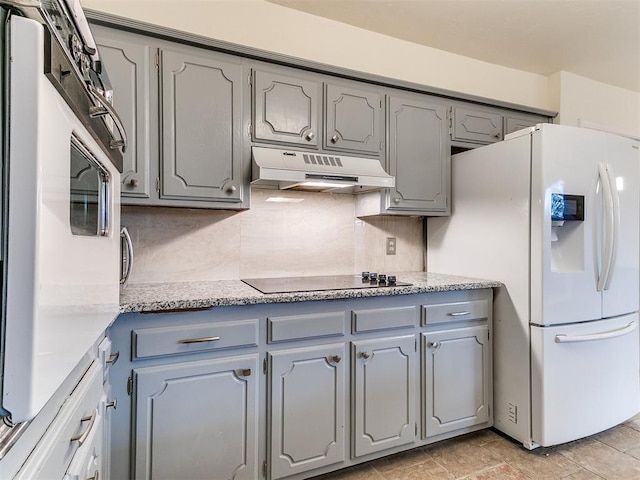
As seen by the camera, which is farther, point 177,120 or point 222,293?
point 177,120

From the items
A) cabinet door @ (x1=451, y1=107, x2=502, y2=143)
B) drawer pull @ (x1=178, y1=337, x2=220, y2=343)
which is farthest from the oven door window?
cabinet door @ (x1=451, y1=107, x2=502, y2=143)

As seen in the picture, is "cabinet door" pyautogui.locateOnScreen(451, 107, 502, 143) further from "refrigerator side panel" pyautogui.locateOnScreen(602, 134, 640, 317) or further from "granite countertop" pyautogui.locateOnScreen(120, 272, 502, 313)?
"granite countertop" pyautogui.locateOnScreen(120, 272, 502, 313)

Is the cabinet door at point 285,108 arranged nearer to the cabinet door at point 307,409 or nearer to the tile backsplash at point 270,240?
the tile backsplash at point 270,240

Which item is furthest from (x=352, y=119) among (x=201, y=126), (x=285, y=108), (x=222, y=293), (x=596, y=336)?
(x=596, y=336)

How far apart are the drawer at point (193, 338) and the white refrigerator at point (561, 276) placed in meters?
1.50

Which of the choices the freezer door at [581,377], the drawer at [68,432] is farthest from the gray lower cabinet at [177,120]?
the freezer door at [581,377]

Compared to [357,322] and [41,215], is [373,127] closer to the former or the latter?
[357,322]

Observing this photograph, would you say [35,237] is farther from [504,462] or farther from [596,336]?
[596,336]

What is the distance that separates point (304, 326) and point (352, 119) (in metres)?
1.23

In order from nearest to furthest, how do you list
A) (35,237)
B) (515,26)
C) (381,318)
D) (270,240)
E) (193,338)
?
1. (35,237)
2. (193,338)
3. (381,318)
4. (270,240)
5. (515,26)

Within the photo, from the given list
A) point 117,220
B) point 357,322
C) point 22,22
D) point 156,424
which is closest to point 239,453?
point 156,424

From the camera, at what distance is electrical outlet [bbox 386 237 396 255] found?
8.52 ft

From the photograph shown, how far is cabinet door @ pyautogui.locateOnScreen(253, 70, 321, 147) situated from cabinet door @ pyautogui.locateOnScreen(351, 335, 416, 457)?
1.15m

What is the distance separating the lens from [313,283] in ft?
6.59
